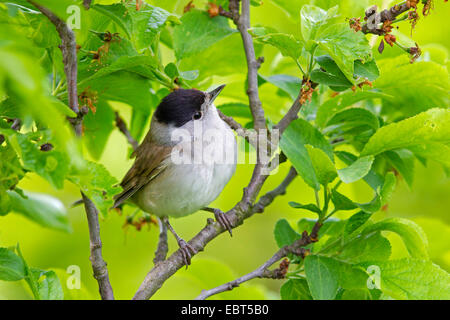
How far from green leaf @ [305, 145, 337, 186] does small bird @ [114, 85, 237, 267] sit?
93 centimetres

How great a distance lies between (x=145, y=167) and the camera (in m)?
3.20

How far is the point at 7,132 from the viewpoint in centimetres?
144

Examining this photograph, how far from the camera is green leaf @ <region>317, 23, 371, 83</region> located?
1798 millimetres

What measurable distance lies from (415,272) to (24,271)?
1363 millimetres

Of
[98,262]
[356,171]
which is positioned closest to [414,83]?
[356,171]

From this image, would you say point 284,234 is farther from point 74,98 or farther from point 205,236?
point 74,98

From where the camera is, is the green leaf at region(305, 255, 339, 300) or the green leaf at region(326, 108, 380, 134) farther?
the green leaf at region(326, 108, 380, 134)

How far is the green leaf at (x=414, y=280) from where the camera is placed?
1.84m

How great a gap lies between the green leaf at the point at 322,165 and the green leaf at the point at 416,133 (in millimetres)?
167

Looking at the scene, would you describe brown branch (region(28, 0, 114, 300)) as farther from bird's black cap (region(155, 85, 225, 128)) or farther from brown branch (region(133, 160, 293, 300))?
bird's black cap (region(155, 85, 225, 128))

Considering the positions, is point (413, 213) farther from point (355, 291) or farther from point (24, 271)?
point (24, 271)

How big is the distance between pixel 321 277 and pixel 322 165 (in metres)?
0.43

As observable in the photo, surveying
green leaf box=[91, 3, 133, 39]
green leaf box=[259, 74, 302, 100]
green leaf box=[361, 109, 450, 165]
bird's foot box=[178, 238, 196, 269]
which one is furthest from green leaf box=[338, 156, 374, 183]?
green leaf box=[91, 3, 133, 39]
